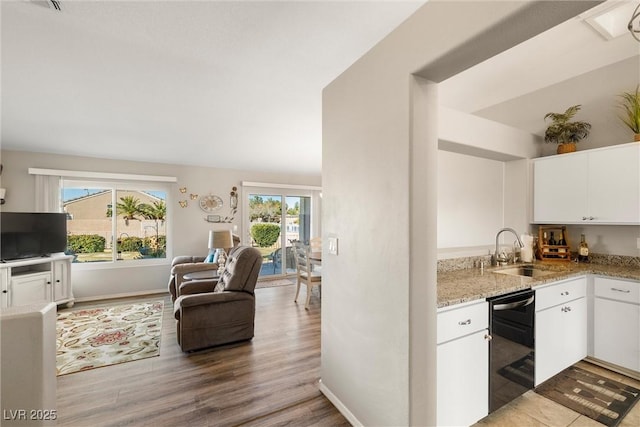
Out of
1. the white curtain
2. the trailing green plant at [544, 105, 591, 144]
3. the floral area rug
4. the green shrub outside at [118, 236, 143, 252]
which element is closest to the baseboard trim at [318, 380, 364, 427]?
the floral area rug

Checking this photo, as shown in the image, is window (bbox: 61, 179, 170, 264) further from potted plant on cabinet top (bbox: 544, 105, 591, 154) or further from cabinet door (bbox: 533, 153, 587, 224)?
potted plant on cabinet top (bbox: 544, 105, 591, 154)

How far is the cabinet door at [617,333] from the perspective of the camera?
222 cm

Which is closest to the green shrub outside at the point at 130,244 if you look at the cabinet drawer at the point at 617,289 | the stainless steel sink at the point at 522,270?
the stainless steel sink at the point at 522,270

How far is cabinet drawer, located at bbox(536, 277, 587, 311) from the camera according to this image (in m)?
2.06

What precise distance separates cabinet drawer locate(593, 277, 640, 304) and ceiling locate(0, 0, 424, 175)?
9.05 feet

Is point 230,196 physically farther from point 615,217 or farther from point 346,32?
point 615,217

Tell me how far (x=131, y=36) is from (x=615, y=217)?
13.7 ft

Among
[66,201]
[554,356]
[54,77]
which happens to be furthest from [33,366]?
[66,201]

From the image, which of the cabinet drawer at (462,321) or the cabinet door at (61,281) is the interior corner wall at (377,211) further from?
the cabinet door at (61,281)

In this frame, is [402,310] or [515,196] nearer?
[402,310]

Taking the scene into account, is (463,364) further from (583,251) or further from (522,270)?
(583,251)

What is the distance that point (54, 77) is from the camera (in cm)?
215

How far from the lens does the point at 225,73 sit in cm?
217

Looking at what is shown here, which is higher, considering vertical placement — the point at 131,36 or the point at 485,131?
the point at 131,36
